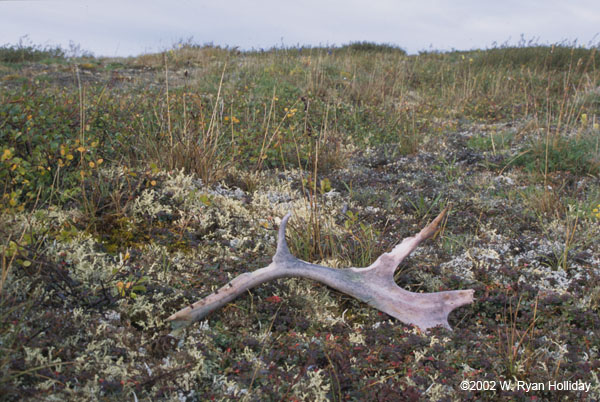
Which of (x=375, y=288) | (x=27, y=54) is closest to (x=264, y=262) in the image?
(x=375, y=288)

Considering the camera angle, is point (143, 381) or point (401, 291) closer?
point (143, 381)

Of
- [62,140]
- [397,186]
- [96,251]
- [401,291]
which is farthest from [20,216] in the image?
[397,186]

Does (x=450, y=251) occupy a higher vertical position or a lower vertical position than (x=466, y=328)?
higher

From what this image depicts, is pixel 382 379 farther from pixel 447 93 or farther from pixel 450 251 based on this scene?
pixel 447 93

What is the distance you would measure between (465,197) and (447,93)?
6.57m

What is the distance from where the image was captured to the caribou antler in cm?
284

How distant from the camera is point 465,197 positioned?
5.17 m

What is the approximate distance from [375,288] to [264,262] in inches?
31.6

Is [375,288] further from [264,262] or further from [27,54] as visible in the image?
[27,54]

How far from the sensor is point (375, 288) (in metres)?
2.99

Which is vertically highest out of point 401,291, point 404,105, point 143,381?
point 404,105

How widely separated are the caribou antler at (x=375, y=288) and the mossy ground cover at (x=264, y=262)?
0.11 metres

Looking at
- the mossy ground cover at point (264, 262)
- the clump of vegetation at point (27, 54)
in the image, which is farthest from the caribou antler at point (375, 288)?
the clump of vegetation at point (27, 54)

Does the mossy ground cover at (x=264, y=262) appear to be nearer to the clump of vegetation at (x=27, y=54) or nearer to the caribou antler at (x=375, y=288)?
the caribou antler at (x=375, y=288)
